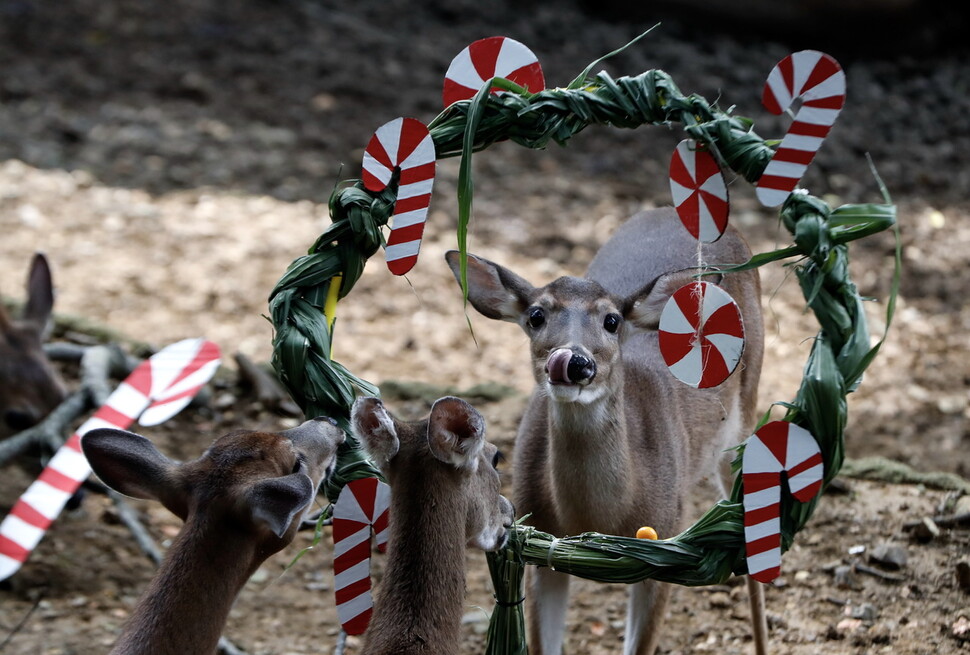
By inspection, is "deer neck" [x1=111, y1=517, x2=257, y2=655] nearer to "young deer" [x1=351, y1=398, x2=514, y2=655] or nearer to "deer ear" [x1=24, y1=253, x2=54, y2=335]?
"young deer" [x1=351, y1=398, x2=514, y2=655]

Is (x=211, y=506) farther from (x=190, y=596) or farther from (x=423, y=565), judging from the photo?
(x=423, y=565)

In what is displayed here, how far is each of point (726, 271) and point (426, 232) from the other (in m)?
5.48

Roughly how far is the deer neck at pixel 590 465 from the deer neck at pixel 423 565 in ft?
3.27

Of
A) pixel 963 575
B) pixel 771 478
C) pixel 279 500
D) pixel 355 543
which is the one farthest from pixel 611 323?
pixel 963 575

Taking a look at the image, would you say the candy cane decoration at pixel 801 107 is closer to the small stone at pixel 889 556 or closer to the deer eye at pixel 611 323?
the deer eye at pixel 611 323

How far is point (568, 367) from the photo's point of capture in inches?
150

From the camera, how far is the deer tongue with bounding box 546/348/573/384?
383 centimetres

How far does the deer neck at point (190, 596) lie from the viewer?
130 inches

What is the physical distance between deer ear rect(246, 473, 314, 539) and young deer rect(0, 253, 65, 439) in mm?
3099

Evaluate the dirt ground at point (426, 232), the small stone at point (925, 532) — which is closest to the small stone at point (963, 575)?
the dirt ground at point (426, 232)

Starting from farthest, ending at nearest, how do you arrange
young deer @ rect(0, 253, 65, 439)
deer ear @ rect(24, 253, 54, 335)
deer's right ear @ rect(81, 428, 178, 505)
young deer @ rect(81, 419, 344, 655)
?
deer ear @ rect(24, 253, 54, 335) → young deer @ rect(0, 253, 65, 439) → deer's right ear @ rect(81, 428, 178, 505) → young deer @ rect(81, 419, 344, 655)

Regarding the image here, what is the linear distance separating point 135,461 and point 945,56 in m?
9.52

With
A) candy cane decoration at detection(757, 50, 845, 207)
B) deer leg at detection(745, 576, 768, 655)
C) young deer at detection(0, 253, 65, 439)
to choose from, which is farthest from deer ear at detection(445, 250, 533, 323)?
young deer at detection(0, 253, 65, 439)

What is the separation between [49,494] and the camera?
460 centimetres
